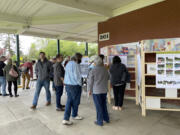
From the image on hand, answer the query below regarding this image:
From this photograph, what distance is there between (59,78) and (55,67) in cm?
32

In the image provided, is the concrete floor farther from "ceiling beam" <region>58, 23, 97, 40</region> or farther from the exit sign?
"ceiling beam" <region>58, 23, 97, 40</region>

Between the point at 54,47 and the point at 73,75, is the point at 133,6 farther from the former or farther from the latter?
the point at 54,47

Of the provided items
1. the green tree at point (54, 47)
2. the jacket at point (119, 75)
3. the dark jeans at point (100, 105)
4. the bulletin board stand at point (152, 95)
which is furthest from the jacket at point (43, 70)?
the green tree at point (54, 47)

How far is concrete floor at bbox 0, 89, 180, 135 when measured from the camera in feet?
7.98

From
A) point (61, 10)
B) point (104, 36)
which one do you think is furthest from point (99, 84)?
point (61, 10)

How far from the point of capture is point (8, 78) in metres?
4.76

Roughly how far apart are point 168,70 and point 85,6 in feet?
10.3

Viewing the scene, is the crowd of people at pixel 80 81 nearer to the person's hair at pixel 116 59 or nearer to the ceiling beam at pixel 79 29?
the person's hair at pixel 116 59

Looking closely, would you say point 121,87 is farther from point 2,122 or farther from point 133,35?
point 2,122

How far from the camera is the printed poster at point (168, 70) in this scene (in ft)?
9.23

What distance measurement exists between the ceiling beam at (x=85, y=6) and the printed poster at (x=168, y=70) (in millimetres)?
2714

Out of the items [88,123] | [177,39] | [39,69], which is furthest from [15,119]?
[177,39]

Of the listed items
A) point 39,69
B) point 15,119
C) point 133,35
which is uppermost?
point 133,35

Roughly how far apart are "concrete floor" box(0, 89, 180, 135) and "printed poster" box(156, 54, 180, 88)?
85 cm
